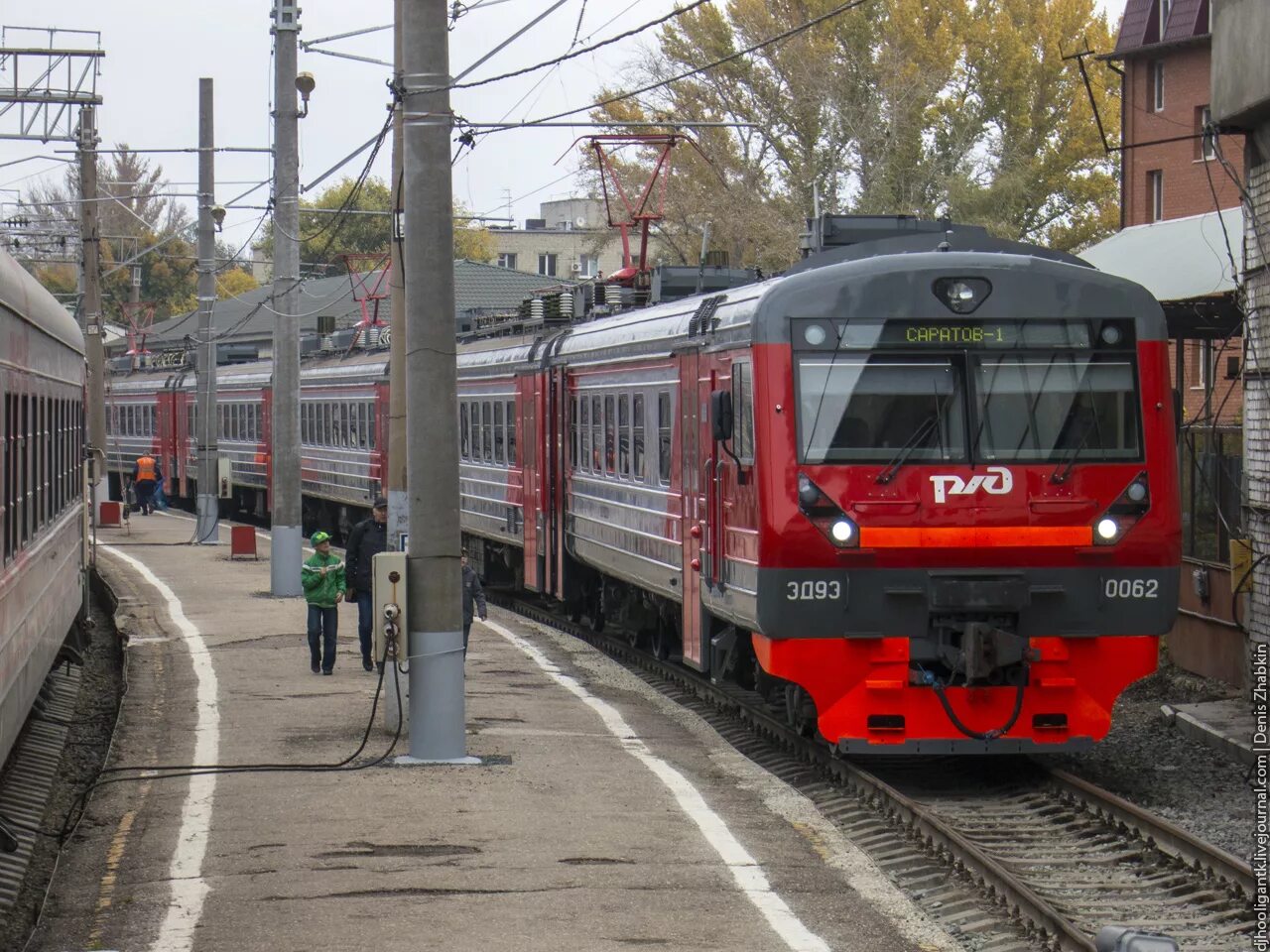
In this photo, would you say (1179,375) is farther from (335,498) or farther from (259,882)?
(335,498)

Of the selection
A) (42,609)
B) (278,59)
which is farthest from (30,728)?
(278,59)

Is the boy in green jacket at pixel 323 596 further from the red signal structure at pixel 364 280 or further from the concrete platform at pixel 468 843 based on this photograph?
the red signal structure at pixel 364 280

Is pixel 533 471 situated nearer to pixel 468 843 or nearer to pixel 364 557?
pixel 364 557

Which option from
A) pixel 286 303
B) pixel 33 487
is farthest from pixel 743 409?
pixel 286 303

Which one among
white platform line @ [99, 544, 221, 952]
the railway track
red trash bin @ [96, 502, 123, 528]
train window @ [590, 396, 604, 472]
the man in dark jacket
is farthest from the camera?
red trash bin @ [96, 502, 123, 528]

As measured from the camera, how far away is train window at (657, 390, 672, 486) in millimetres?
14516

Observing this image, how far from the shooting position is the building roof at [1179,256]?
16.5m

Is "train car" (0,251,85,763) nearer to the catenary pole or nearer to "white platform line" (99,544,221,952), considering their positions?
"white platform line" (99,544,221,952)

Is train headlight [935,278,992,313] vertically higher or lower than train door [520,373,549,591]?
higher

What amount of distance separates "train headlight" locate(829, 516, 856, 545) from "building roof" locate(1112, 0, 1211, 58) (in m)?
33.7

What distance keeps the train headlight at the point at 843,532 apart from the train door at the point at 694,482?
6.62 ft

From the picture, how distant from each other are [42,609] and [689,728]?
436 cm

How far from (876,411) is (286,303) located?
1267 centimetres

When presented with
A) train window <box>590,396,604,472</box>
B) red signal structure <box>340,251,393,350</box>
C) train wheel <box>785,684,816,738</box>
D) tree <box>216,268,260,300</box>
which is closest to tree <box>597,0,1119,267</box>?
red signal structure <box>340,251,393,350</box>
